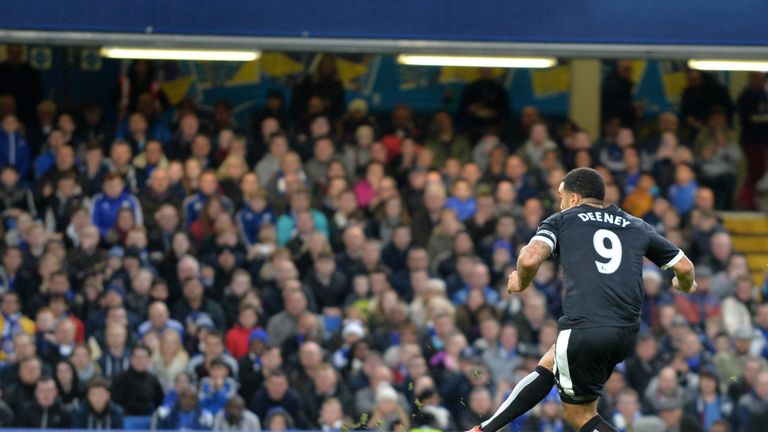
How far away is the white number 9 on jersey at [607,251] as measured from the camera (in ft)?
29.2

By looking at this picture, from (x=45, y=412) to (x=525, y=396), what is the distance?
566 cm

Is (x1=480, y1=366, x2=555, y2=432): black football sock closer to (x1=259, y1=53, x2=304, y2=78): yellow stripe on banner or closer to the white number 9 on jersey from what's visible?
the white number 9 on jersey

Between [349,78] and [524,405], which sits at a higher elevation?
[349,78]

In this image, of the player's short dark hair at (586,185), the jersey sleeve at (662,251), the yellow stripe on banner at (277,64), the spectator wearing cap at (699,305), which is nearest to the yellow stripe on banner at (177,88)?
the yellow stripe on banner at (277,64)

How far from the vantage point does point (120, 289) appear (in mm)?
14547

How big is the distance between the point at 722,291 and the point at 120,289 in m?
5.74

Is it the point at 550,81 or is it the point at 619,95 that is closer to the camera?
the point at 619,95

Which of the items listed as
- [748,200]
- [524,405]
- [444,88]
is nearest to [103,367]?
[524,405]

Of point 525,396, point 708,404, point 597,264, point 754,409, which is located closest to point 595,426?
point 525,396

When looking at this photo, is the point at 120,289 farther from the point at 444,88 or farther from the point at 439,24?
the point at 444,88

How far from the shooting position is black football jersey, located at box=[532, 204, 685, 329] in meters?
8.89

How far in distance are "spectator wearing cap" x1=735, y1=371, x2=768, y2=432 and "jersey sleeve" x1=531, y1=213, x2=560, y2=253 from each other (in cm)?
571

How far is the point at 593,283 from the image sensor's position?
889cm

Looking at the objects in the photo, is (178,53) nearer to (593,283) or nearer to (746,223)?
(746,223)
